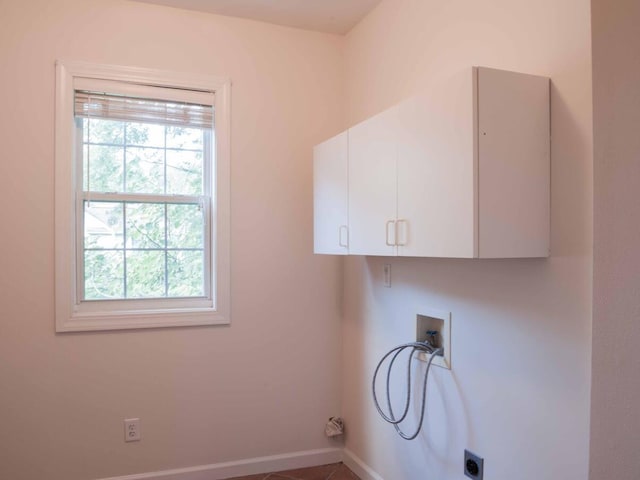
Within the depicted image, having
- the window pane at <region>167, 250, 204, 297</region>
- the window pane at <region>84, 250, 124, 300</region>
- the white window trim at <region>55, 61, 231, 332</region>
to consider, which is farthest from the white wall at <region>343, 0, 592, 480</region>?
the window pane at <region>84, 250, 124, 300</region>

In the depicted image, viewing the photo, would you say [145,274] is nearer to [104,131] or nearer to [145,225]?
[145,225]

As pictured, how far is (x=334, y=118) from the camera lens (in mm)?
3000

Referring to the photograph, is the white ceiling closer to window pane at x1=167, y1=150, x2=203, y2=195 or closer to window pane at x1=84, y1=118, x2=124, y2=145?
window pane at x1=84, y1=118, x2=124, y2=145

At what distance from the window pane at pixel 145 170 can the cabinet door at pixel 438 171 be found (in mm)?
1494

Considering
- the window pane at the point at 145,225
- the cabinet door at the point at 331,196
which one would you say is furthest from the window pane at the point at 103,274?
the cabinet door at the point at 331,196

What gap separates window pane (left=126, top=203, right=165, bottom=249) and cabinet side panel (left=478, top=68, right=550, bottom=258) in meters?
1.86

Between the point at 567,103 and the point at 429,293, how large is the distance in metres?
0.97

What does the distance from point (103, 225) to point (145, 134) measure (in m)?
0.55

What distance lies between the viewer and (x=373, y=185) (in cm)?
200

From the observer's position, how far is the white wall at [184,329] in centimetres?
241

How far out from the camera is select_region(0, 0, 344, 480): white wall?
7.92 ft

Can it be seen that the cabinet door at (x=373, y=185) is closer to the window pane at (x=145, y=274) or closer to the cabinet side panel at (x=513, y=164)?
the cabinet side panel at (x=513, y=164)

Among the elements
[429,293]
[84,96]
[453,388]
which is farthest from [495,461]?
[84,96]

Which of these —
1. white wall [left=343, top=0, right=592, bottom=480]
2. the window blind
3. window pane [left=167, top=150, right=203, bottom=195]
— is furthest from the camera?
window pane [left=167, top=150, right=203, bottom=195]
